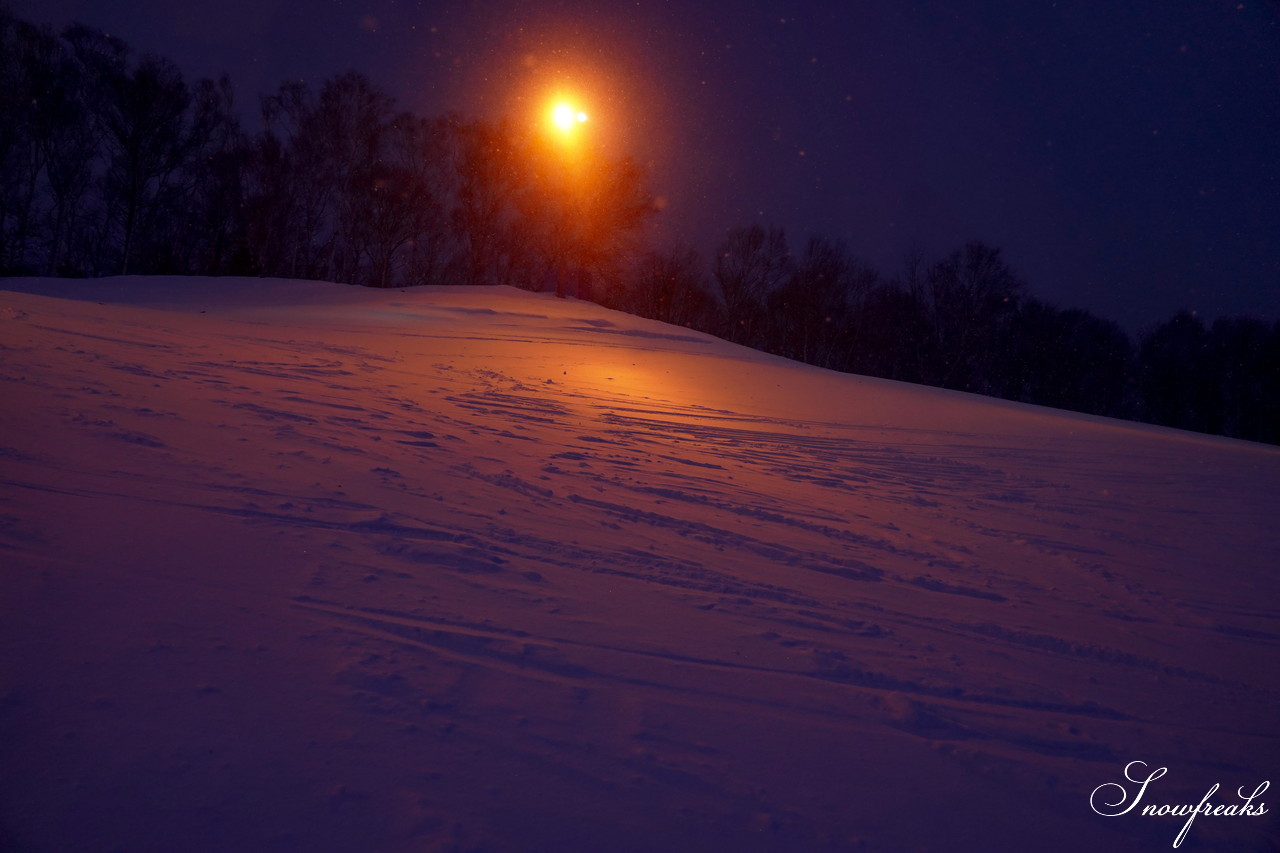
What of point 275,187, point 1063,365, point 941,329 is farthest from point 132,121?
point 1063,365

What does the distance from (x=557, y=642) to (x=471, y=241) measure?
123ft

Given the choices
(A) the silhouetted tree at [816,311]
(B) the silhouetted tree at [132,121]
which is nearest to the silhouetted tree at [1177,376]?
(A) the silhouetted tree at [816,311]

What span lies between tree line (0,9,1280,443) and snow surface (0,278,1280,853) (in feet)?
94.7

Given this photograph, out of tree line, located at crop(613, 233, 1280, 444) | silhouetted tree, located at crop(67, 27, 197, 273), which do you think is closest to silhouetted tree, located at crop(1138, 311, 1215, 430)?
tree line, located at crop(613, 233, 1280, 444)

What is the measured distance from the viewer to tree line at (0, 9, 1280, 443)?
28.7 meters

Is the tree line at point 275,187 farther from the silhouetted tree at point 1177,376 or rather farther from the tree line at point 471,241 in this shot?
the silhouetted tree at point 1177,376

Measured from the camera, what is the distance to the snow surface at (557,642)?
79.8 inches

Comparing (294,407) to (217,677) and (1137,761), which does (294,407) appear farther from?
(1137,761)

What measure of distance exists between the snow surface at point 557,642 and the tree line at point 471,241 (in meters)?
28.9

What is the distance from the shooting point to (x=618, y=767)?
2.21 m

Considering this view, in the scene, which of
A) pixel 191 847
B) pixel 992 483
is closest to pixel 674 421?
pixel 992 483

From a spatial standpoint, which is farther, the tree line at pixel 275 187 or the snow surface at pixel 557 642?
the tree line at pixel 275 187

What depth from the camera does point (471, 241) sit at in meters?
37.3

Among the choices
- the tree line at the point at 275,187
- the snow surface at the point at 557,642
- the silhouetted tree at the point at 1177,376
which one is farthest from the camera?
the silhouetted tree at the point at 1177,376
